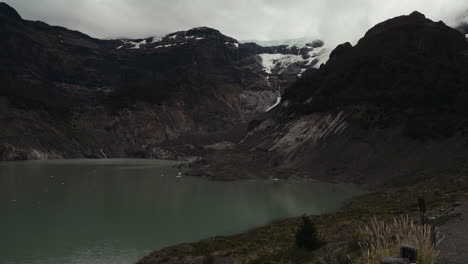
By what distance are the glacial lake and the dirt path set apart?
2305 centimetres

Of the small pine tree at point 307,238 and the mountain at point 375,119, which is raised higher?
the mountain at point 375,119

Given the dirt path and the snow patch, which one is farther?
the snow patch

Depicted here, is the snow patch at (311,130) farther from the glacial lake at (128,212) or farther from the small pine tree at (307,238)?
the small pine tree at (307,238)

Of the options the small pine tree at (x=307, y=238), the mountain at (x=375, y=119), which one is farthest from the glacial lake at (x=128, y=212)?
the small pine tree at (x=307, y=238)

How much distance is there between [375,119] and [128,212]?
73180 millimetres

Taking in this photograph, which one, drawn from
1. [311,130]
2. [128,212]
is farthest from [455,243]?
[311,130]

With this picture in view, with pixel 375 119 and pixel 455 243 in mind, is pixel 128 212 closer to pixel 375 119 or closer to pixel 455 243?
pixel 455 243

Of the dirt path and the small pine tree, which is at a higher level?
the dirt path

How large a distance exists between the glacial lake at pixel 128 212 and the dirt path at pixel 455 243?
75.6 feet

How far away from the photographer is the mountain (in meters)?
86.7

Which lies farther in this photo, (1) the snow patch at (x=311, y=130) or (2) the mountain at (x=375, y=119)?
(1) the snow patch at (x=311, y=130)

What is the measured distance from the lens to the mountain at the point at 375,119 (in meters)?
86.7

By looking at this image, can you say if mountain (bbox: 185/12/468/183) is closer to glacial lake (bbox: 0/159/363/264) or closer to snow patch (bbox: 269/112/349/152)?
snow patch (bbox: 269/112/349/152)

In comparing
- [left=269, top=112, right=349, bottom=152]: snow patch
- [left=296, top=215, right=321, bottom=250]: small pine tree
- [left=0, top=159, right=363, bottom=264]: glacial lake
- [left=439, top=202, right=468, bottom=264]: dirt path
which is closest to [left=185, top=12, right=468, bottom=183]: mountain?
[left=269, top=112, right=349, bottom=152]: snow patch
